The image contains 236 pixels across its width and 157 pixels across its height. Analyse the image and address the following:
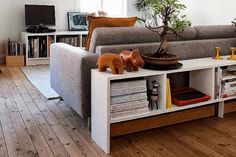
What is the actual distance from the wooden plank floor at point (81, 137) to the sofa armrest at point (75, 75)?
215mm

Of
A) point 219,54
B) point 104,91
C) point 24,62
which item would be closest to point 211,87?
point 219,54

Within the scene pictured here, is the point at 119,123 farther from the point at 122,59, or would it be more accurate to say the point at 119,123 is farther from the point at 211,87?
the point at 211,87

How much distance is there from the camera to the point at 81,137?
2.47m

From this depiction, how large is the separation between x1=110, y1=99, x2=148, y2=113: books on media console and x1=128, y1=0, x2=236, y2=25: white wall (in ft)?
9.57

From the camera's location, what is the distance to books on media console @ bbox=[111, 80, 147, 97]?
2.23 meters

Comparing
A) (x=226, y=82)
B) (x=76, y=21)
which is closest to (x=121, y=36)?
(x=226, y=82)

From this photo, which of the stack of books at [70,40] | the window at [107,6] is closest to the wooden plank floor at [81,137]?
the stack of books at [70,40]

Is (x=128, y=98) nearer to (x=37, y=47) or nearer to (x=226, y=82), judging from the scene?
(x=226, y=82)

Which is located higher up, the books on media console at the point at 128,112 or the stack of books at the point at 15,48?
the stack of books at the point at 15,48

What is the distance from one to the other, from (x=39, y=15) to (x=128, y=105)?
157 inches

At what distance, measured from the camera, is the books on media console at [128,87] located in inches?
87.8

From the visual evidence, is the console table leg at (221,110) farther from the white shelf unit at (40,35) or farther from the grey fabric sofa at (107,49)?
the white shelf unit at (40,35)

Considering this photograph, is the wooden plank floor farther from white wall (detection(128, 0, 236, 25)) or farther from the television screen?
the television screen

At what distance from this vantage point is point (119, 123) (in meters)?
2.45
